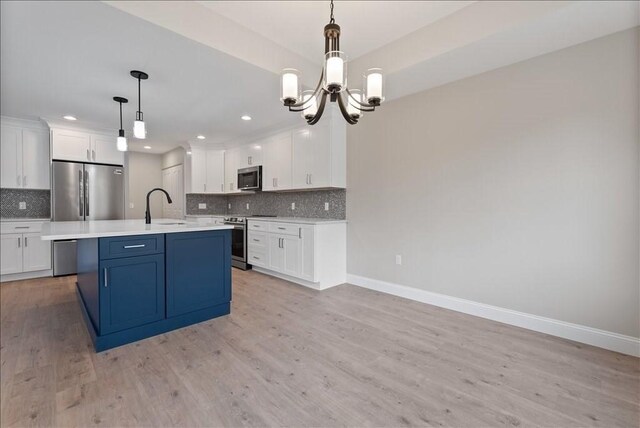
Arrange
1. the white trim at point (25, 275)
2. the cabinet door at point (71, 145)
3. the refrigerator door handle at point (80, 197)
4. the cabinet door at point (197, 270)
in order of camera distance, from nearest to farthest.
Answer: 1. the cabinet door at point (197, 270)
2. the white trim at point (25, 275)
3. the cabinet door at point (71, 145)
4. the refrigerator door handle at point (80, 197)

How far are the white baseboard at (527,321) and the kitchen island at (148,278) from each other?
2.07 meters

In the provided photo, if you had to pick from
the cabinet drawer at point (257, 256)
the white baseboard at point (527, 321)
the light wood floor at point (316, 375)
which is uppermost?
the cabinet drawer at point (257, 256)

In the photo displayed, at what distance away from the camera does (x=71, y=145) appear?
4.65 metres

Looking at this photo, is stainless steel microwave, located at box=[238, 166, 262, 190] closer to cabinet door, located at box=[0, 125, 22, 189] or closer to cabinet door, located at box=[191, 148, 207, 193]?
cabinet door, located at box=[191, 148, 207, 193]

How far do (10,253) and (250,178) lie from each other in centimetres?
356

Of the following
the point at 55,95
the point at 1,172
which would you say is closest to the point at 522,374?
the point at 55,95

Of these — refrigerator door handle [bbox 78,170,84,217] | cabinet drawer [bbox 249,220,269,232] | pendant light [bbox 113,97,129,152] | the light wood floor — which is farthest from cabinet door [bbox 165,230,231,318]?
refrigerator door handle [bbox 78,170,84,217]

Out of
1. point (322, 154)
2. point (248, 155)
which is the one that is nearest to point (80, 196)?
point (248, 155)

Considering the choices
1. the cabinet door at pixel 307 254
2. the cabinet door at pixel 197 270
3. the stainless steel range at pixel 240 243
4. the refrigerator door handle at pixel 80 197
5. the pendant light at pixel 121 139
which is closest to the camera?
the cabinet door at pixel 197 270

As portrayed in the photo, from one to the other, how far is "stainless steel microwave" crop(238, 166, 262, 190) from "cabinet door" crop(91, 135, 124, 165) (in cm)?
208

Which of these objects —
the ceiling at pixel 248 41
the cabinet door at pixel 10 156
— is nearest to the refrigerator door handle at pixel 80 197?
the cabinet door at pixel 10 156

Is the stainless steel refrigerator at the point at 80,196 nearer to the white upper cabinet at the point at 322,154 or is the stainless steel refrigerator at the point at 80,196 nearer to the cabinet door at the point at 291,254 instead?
the cabinet door at the point at 291,254

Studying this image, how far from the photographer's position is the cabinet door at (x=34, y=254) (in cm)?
423

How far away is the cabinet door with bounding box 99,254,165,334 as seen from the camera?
2186 mm
